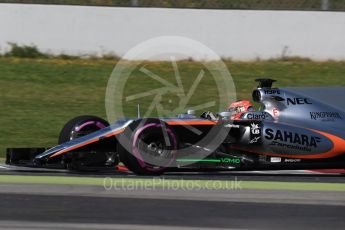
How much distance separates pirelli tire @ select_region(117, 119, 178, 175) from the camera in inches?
336

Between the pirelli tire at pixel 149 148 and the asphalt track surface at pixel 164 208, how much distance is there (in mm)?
832

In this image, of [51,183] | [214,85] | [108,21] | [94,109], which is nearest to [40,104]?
[94,109]

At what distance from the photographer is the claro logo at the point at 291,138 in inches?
350

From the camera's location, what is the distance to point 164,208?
6.76m

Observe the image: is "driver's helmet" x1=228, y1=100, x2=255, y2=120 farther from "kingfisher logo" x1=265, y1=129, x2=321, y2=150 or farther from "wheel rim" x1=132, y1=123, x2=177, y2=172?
"wheel rim" x1=132, y1=123, x2=177, y2=172

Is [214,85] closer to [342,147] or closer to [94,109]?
[94,109]

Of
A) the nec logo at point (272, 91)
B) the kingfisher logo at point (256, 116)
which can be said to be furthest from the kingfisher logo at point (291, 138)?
the nec logo at point (272, 91)

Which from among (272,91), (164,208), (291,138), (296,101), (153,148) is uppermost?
Answer: (272,91)

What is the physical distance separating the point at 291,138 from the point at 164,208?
102 inches

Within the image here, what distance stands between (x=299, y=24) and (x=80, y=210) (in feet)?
27.9

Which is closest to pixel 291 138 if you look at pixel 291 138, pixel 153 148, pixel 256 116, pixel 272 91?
pixel 291 138

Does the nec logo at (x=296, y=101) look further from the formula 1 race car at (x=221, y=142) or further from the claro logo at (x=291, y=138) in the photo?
the claro logo at (x=291, y=138)

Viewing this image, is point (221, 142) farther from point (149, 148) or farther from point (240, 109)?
point (149, 148)

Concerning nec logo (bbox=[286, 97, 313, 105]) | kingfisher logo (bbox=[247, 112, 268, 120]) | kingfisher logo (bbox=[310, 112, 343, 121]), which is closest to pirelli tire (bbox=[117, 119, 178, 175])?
kingfisher logo (bbox=[247, 112, 268, 120])
